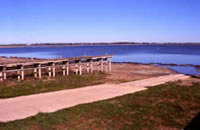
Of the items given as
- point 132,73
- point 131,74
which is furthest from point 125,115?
point 132,73

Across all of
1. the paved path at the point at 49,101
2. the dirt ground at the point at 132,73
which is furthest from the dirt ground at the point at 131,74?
the paved path at the point at 49,101

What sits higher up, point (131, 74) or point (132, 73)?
point (131, 74)

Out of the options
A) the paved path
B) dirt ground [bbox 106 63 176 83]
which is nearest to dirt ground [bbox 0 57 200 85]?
dirt ground [bbox 106 63 176 83]

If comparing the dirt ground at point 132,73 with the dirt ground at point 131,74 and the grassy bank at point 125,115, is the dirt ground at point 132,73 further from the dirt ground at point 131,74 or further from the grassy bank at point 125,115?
the grassy bank at point 125,115

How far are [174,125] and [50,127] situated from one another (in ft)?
13.9

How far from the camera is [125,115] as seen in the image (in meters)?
9.45

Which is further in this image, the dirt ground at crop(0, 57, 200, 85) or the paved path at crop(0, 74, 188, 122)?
the dirt ground at crop(0, 57, 200, 85)

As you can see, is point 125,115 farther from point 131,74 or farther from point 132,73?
point 132,73

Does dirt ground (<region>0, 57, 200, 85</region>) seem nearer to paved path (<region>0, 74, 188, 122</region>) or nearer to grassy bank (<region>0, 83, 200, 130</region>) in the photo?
paved path (<region>0, 74, 188, 122</region>)

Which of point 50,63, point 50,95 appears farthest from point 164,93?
point 50,63

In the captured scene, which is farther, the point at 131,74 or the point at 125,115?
the point at 131,74

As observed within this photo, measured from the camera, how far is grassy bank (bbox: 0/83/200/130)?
26.5ft

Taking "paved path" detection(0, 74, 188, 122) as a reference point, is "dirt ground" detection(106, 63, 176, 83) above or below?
below

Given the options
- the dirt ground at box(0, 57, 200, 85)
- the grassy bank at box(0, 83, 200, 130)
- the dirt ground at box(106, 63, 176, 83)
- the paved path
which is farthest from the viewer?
the dirt ground at box(106, 63, 176, 83)
